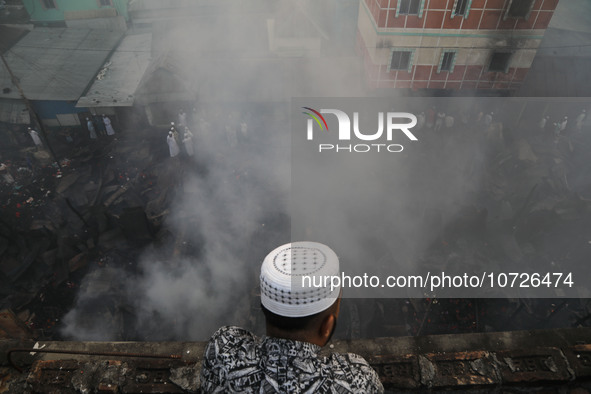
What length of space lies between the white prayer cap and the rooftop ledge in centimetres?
185

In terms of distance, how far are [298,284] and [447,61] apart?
1275cm

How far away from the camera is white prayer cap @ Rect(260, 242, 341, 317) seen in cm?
198

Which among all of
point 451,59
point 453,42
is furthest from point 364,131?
point 453,42

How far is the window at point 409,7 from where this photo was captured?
10953 mm

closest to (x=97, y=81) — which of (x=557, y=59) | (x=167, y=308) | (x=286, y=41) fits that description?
(x=286, y=41)

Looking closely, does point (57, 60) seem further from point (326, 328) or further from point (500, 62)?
point (500, 62)

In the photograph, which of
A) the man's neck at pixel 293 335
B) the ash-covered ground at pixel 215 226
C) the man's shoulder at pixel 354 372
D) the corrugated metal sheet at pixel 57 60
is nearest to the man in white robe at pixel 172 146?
the ash-covered ground at pixel 215 226

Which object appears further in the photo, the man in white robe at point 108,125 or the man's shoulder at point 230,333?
the man in white robe at point 108,125

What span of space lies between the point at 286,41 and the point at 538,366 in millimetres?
14513

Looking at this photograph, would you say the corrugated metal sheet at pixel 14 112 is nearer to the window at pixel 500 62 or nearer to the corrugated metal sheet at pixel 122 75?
the corrugated metal sheet at pixel 122 75

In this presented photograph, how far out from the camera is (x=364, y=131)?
42.9 feet

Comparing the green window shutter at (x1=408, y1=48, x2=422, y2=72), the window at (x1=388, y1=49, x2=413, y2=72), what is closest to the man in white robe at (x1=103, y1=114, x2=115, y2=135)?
the window at (x1=388, y1=49, x2=413, y2=72)

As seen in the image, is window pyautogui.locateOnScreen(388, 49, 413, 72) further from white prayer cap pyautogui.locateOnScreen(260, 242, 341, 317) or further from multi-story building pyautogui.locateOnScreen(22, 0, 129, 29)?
multi-story building pyautogui.locateOnScreen(22, 0, 129, 29)

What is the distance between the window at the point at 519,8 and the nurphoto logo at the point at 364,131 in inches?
168
